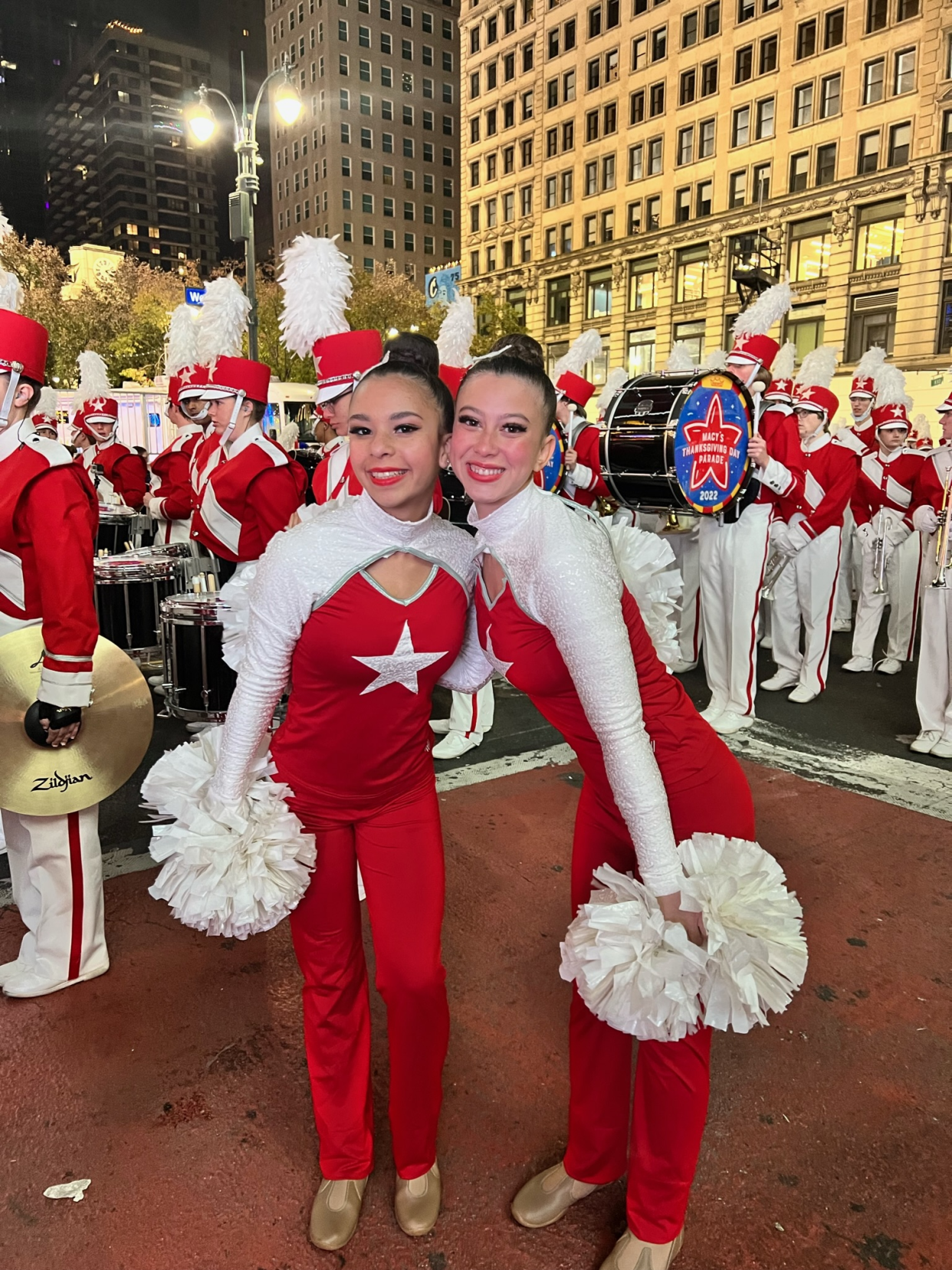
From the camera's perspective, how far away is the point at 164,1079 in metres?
2.73

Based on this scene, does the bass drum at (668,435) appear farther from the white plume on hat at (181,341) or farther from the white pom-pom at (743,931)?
the white plume on hat at (181,341)

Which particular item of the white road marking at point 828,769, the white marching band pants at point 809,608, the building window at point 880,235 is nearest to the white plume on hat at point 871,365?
the white marching band pants at point 809,608

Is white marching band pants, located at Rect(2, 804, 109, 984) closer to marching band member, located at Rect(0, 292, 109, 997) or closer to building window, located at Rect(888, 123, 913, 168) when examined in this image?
marching band member, located at Rect(0, 292, 109, 997)

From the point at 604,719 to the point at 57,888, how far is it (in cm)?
237

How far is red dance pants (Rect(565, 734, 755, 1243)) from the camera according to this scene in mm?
1878

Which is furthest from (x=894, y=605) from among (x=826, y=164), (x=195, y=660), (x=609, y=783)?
Result: (x=826, y=164)

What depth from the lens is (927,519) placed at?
21.5 ft

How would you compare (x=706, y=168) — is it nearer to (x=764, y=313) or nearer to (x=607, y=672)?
(x=764, y=313)

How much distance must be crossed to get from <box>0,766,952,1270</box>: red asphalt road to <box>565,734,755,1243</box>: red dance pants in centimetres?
21

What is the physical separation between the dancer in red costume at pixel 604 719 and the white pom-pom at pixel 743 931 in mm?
66

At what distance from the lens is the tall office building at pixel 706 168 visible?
29.9 m

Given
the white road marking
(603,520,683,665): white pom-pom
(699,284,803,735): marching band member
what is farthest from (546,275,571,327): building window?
(603,520,683,665): white pom-pom

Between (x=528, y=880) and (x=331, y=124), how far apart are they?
85096 millimetres

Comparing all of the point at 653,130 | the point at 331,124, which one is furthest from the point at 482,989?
the point at 331,124
